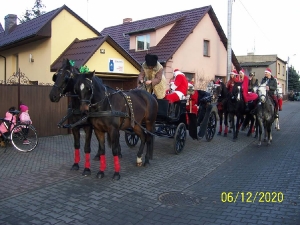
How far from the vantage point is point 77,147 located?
23.3 ft

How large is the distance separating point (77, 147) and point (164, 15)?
63.2ft

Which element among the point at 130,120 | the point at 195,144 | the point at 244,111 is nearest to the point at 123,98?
the point at 130,120

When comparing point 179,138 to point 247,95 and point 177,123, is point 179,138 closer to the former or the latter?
point 177,123

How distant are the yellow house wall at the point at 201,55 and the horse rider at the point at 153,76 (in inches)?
428

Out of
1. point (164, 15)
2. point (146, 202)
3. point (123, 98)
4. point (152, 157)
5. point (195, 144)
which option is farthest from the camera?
point (164, 15)

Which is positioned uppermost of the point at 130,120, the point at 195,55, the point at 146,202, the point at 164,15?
the point at 164,15

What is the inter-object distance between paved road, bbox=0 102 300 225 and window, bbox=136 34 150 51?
13.3 meters

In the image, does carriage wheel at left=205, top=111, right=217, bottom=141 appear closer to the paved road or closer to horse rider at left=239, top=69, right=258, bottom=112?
horse rider at left=239, top=69, right=258, bottom=112

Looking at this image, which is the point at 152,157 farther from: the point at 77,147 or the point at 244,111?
the point at 244,111

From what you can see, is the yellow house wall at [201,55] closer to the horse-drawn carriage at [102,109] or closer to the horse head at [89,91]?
the horse-drawn carriage at [102,109]

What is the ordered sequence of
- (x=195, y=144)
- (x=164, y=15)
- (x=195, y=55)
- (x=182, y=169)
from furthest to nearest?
(x=164, y=15) < (x=195, y=55) < (x=195, y=144) < (x=182, y=169)

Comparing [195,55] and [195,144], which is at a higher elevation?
[195,55]
